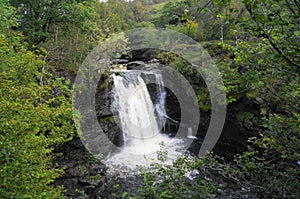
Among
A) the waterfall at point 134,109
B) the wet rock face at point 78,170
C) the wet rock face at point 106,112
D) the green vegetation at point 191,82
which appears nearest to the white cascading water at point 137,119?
the waterfall at point 134,109

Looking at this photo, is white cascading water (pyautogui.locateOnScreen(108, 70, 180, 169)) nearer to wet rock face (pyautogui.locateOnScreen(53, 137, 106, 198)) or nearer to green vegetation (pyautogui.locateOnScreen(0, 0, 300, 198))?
wet rock face (pyautogui.locateOnScreen(53, 137, 106, 198))

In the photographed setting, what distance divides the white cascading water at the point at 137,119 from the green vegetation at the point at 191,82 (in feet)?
7.42

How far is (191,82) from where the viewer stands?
1318 cm

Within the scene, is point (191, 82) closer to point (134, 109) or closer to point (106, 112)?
point (134, 109)

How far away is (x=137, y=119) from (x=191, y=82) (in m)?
4.10

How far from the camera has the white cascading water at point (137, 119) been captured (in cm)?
985

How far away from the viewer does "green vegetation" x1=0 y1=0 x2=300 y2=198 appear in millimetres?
2150

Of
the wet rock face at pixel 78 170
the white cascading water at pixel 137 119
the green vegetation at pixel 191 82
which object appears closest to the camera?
the green vegetation at pixel 191 82

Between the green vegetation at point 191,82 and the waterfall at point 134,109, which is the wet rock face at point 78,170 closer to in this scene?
the green vegetation at point 191,82

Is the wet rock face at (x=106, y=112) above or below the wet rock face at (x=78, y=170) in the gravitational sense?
above

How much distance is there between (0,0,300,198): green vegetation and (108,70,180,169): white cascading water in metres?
2.26

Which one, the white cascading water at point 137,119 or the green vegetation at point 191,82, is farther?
the white cascading water at point 137,119

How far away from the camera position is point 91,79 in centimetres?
937

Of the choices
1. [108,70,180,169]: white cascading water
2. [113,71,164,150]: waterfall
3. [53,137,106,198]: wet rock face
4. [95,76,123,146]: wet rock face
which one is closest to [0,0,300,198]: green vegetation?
[53,137,106,198]: wet rock face
